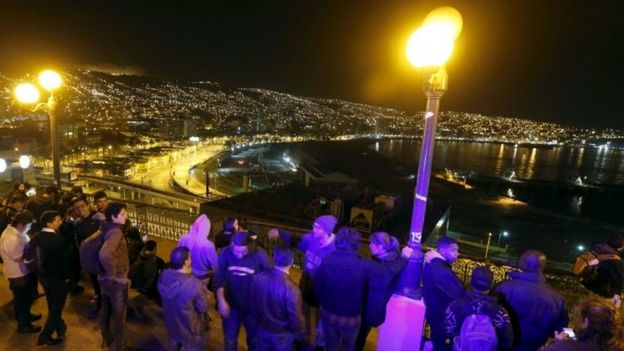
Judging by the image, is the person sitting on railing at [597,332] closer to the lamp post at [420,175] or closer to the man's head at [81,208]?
the lamp post at [420,175]

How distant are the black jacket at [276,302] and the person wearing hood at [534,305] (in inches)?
73.1

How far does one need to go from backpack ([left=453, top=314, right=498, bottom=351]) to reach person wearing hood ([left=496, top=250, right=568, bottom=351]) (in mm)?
590

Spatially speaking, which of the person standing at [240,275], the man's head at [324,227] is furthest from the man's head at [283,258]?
the man's head at [324,227]

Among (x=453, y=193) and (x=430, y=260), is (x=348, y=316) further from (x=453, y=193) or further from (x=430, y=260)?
(x=453, y=193)

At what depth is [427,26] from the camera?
345 centimetres

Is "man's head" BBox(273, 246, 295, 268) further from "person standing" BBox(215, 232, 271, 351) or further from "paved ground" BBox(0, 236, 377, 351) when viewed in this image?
"paved ground" BBox(0, 236, 377, 351)

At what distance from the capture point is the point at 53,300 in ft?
14.0

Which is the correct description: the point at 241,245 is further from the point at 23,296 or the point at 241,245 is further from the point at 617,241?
the point at 617,241

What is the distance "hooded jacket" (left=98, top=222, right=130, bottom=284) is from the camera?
383 centimetres

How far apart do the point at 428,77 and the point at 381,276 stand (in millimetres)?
1945

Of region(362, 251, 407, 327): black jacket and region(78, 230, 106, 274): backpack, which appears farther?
region(78, 230, 106, 274): backpack

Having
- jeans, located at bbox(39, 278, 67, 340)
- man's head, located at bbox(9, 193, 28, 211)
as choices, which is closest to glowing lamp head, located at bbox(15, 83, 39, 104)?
man's head, located at bbox(9, 193, 28, 211)

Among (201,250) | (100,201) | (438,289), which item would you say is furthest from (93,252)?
(438,289)

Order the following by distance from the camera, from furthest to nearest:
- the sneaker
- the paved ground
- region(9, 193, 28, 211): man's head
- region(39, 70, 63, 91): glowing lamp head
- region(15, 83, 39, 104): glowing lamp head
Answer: region(15, 83, 39, 104): glowing lamp head → region(39, 70, 63, 91): glowing lamp head → region(9, 193, 28, 211): man's head → the sneaker → the paved ground
